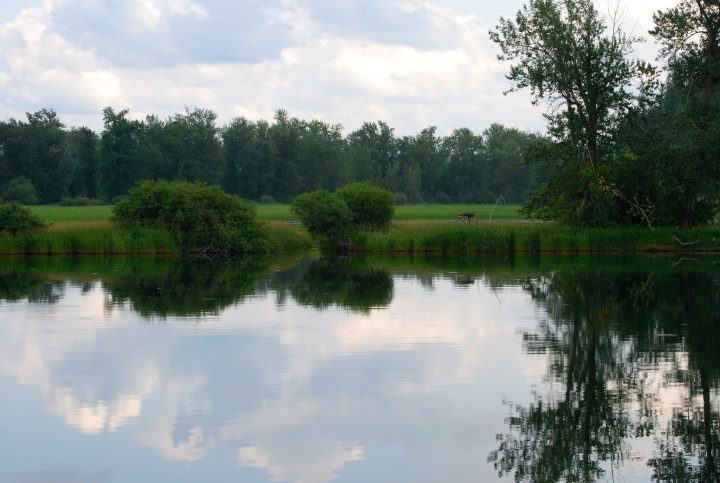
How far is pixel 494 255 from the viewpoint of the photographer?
2015 inches

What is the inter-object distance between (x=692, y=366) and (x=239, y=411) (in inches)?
322

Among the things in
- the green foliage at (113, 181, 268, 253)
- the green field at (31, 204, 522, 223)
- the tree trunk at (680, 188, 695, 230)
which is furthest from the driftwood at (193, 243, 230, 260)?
the tree trunk at (680, 188, 695, 230)

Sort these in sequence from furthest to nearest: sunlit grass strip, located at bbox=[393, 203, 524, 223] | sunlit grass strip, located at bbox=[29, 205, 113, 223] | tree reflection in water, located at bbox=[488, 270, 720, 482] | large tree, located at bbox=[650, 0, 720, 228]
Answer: sunlit grass strip, located at bbox=[393, 203, 524, 223] < sunlit grass strip, located at bbox=[29, 205, 113, 223] < large tree, located at bbox=[650, 0, 720, 228] < tree reflection in water, located at bbox=[488, 270, 720, 482]

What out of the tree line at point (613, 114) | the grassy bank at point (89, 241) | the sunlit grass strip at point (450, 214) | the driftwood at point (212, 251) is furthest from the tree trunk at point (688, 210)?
the grassy bank at point (89, 241)

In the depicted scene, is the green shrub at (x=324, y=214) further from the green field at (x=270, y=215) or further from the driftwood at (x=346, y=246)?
the green field at (x=270, y=215)

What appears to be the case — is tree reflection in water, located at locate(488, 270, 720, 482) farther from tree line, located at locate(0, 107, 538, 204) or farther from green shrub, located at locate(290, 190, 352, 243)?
tree line, located at locate(0, 107, 538, 204)

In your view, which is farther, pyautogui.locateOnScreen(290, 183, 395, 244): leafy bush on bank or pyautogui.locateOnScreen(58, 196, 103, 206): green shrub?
pyautogui.locateOnScreen(58, 196, 103, 206): green shrub

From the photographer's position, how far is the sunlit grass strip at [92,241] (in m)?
49.8

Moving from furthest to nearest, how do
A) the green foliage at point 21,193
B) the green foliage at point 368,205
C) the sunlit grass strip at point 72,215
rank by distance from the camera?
the green foliage at point 21,193 → the sunlit grass strip at point 72,215 → the green foliage at point 368,205

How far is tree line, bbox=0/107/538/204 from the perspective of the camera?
12175 centimetres

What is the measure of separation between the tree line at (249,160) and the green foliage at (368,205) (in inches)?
2039

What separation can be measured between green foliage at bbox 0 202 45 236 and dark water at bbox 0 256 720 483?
17.9m

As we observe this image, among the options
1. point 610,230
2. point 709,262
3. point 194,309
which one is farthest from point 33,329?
point 610,230

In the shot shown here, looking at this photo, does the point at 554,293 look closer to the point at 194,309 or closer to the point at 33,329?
the point at 194,309
